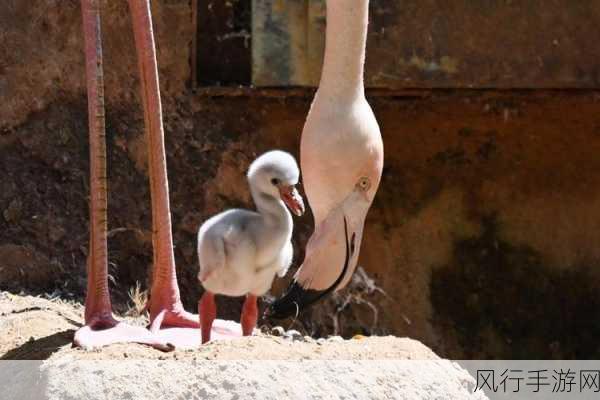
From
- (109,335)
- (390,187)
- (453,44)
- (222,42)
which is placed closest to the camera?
(109,335)

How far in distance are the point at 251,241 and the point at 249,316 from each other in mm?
234

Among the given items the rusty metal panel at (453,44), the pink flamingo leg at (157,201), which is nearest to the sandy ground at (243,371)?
the pink flamingo leg at (157,201)

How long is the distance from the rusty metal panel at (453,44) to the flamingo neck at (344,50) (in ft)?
8.13

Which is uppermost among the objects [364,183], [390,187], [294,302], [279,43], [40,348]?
[279,43]

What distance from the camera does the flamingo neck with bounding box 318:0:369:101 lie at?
3688mm

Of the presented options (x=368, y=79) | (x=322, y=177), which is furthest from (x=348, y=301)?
(x=322, y=177)

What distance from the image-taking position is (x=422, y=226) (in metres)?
6.79

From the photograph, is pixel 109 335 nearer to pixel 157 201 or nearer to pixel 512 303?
pixel 157 201

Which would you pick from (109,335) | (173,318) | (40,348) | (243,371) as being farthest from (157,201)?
(243,371)

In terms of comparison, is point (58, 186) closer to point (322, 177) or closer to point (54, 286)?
point (54, 286)

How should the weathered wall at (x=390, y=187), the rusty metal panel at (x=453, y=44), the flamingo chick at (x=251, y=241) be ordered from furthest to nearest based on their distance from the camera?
1. the rusty metal panel at (x=453, y=44)
2. the weathered wall at (x=390, y=187)
3. the flamingo chick at (x=251, y=241)

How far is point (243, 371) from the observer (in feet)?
10.5

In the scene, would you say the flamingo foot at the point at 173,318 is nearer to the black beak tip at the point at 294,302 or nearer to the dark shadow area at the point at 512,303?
the black beak tip at the point at 294,302

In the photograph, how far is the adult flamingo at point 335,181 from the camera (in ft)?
11.7
